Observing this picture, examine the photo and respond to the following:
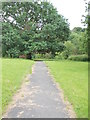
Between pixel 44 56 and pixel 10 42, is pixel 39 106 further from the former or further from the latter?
pixel 44 56

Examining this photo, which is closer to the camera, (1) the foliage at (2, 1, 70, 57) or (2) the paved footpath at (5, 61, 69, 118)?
(2) the paved footpath at (5, 61, 69, 118)

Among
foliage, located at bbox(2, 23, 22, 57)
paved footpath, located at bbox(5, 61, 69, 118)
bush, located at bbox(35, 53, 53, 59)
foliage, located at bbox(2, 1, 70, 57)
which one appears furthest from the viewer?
bush, located at bbox(35, 53, 53, 59)

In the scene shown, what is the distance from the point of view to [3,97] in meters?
A: 5.15

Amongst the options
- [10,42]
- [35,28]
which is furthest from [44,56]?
[10,42]

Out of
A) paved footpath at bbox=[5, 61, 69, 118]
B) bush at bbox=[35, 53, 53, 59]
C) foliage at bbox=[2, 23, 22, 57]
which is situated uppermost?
foliage at bbox=[2, 23, 22, 57]

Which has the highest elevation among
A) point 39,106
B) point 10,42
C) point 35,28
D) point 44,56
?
point 35,28

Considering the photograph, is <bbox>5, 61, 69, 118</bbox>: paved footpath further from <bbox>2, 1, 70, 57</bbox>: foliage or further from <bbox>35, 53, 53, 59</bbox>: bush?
<bbox>35, 53, 53, 59</bbox>: bush

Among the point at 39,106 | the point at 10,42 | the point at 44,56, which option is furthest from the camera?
the point at 44,56

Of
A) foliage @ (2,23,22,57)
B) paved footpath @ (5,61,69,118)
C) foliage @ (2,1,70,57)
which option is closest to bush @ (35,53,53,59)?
foliage @ (2,1,70,57)

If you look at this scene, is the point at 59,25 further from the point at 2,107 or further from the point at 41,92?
the point at 2,107

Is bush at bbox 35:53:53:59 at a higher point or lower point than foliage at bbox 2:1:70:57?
lower

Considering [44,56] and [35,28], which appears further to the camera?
[44,56]

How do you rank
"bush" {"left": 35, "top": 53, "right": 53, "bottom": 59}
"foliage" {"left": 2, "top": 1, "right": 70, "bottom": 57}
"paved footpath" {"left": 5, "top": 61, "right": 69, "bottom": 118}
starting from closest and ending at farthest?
"paved footpath" {"left": 5, "top": 61, "right": 69, "bottom": 118}
"foliage" {"left": 2, "top": 1, "right": 70, "bottom": 57}
"bush" {"left": 35, "top": 53, "right": 53, "bottom": 59}

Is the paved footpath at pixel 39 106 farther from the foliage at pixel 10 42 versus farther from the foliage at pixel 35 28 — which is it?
the foliage at pixel 35 28
